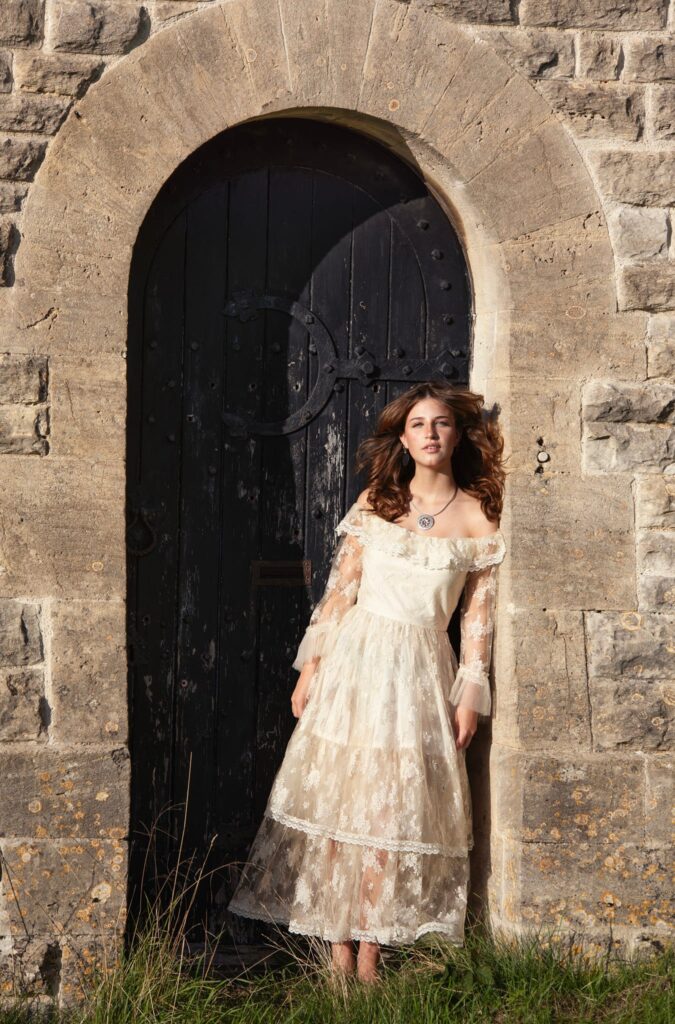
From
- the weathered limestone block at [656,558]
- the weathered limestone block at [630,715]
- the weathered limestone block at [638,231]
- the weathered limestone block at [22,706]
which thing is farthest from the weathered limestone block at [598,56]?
the weathered limestone block at [22,706]

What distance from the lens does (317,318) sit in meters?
4.25

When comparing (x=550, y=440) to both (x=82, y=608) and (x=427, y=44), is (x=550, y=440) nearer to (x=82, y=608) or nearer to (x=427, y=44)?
Answer: (x=427, y=44)

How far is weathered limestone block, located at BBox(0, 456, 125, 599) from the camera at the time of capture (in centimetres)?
369

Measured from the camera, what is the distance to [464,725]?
3.91m

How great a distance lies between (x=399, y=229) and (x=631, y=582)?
145 cm

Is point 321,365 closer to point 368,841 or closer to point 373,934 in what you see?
point 368,841

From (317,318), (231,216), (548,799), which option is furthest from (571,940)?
(231,216)

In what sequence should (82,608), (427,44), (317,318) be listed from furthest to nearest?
(317,318) < (427,44) < (82,608)

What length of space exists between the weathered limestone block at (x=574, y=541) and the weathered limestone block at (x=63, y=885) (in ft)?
4.92

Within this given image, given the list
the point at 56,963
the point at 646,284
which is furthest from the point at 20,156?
the point at 56,963

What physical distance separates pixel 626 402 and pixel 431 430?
641 millimetres

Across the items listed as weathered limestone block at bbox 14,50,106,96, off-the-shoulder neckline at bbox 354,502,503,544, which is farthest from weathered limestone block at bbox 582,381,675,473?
weathered limestone block at bbox 14,50,106,96

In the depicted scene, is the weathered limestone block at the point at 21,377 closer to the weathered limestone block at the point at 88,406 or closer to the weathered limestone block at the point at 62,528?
the weathered limestone block at the point at 88,406

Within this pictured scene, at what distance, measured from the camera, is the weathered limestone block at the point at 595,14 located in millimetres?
4027
